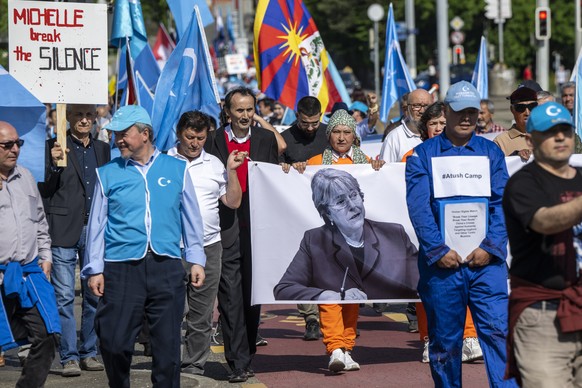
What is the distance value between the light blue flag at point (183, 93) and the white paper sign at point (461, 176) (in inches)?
137

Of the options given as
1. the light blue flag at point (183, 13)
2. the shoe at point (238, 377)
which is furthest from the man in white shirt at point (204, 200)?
the light blue flag at point (183, 13)

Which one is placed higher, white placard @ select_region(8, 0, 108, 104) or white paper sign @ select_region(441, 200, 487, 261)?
white placard @ select_region(8, 0, 108, 104)

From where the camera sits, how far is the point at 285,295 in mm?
9430

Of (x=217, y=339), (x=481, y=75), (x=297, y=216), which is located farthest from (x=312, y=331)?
(x=481, y=75)

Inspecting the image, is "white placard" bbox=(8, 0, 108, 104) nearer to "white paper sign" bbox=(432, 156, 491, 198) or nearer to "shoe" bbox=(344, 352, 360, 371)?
"shoe" bbox=(344, 352, 360, 371)

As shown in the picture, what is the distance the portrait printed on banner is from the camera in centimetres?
945

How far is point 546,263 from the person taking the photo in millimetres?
5887

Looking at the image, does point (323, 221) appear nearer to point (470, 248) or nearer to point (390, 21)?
point (470, 248)

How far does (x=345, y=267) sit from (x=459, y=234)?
6.29 feet

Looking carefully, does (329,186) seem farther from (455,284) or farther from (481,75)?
(481,75)

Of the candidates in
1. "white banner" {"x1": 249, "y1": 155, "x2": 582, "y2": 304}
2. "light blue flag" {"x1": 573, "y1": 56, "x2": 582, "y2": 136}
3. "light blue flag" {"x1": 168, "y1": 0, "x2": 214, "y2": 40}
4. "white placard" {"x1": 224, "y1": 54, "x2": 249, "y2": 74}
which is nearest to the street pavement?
"white banner" {"x1": 249, "y1": 155, "x2": 582, "y2": 304}

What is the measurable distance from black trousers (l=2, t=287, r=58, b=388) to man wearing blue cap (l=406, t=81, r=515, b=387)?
2.21m

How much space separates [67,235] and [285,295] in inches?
64.5

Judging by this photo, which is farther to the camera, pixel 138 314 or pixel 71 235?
pixel 71 235
